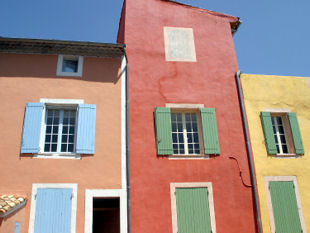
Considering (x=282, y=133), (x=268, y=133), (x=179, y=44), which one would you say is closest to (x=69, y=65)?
(x=179, y=44)

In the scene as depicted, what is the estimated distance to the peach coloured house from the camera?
7.84 m

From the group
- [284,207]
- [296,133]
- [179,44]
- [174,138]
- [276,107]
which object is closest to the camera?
[284,207]

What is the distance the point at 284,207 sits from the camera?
8906 mm

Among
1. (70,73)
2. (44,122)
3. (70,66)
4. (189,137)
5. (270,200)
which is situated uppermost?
(70,66)

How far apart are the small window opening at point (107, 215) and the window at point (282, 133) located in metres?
4.84

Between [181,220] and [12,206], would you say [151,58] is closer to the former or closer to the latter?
[181,220]

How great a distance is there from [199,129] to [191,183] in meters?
1.68

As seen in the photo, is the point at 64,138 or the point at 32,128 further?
the point at 64,138

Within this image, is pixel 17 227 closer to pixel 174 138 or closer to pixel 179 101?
pixel 174 138

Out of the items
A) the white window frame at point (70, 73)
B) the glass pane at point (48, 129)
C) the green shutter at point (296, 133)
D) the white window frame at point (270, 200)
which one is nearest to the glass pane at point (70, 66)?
the white window frame at point (70, 73)

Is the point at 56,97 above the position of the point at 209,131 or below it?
above

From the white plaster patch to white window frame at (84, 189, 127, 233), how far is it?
454cm

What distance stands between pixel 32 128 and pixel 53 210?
224cm

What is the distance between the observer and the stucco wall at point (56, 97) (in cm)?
806
